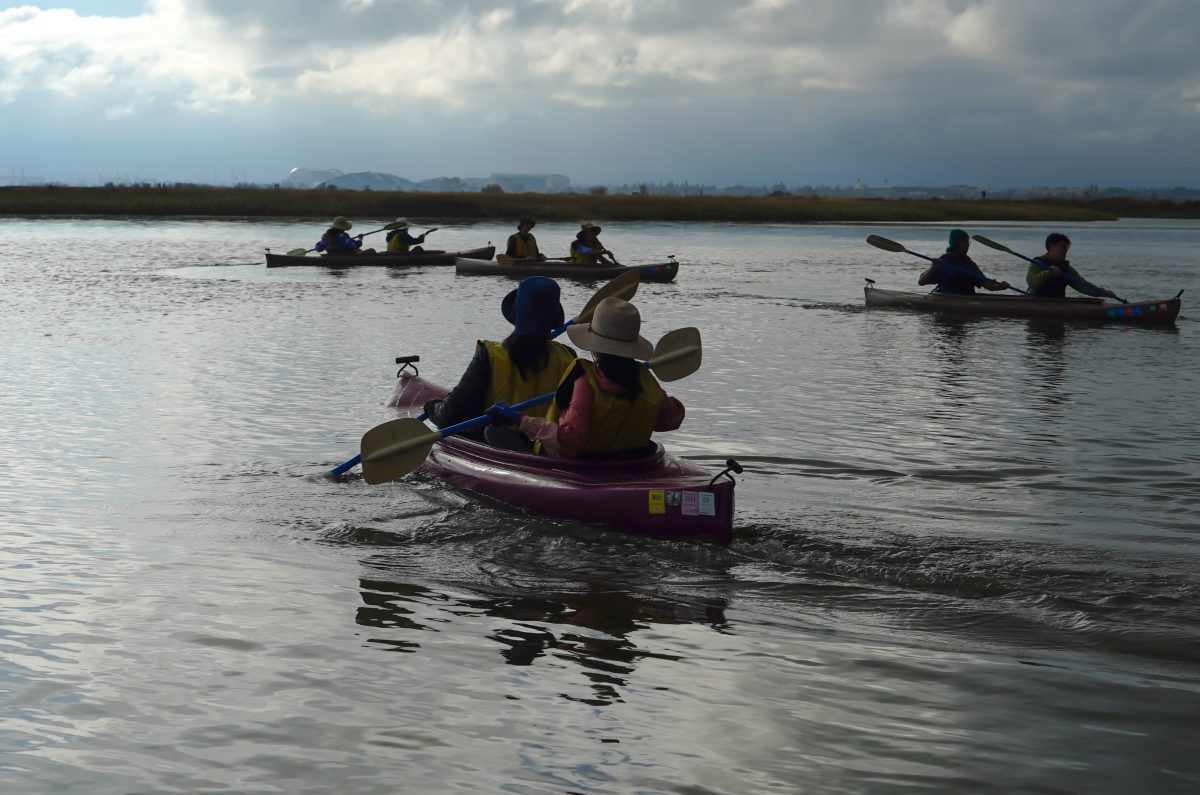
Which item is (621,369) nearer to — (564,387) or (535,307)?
(564,387)

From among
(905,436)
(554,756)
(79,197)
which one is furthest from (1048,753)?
(79,197)

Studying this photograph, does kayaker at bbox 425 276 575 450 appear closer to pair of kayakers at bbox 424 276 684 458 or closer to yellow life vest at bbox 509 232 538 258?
pair of kayakers at bbox 424 276 684 458

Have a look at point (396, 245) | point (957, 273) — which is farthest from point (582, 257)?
point (957, 273)

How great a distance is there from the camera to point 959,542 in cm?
750

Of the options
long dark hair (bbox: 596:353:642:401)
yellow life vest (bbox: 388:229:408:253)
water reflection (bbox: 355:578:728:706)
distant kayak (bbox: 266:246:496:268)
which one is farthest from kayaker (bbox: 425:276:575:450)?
yellow life vest (bbox: 388:229:408:253)

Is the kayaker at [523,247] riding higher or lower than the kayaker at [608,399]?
higher

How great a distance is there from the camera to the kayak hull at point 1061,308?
1989 cm

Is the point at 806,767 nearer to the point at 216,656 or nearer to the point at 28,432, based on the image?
the point at 216,656

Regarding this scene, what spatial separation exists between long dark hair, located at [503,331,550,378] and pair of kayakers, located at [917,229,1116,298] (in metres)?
12.8

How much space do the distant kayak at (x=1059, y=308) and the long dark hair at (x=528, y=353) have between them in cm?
1382

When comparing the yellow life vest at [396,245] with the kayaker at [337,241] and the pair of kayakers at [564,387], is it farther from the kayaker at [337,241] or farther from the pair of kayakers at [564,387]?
the pair of kayakers at [564,387]

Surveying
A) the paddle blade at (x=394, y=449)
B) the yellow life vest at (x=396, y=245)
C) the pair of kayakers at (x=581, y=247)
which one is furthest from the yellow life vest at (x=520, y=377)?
the yellow life vest at (x=396, y=245)

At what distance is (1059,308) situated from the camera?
20.0 metres

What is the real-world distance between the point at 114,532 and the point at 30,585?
1174 millimetres
